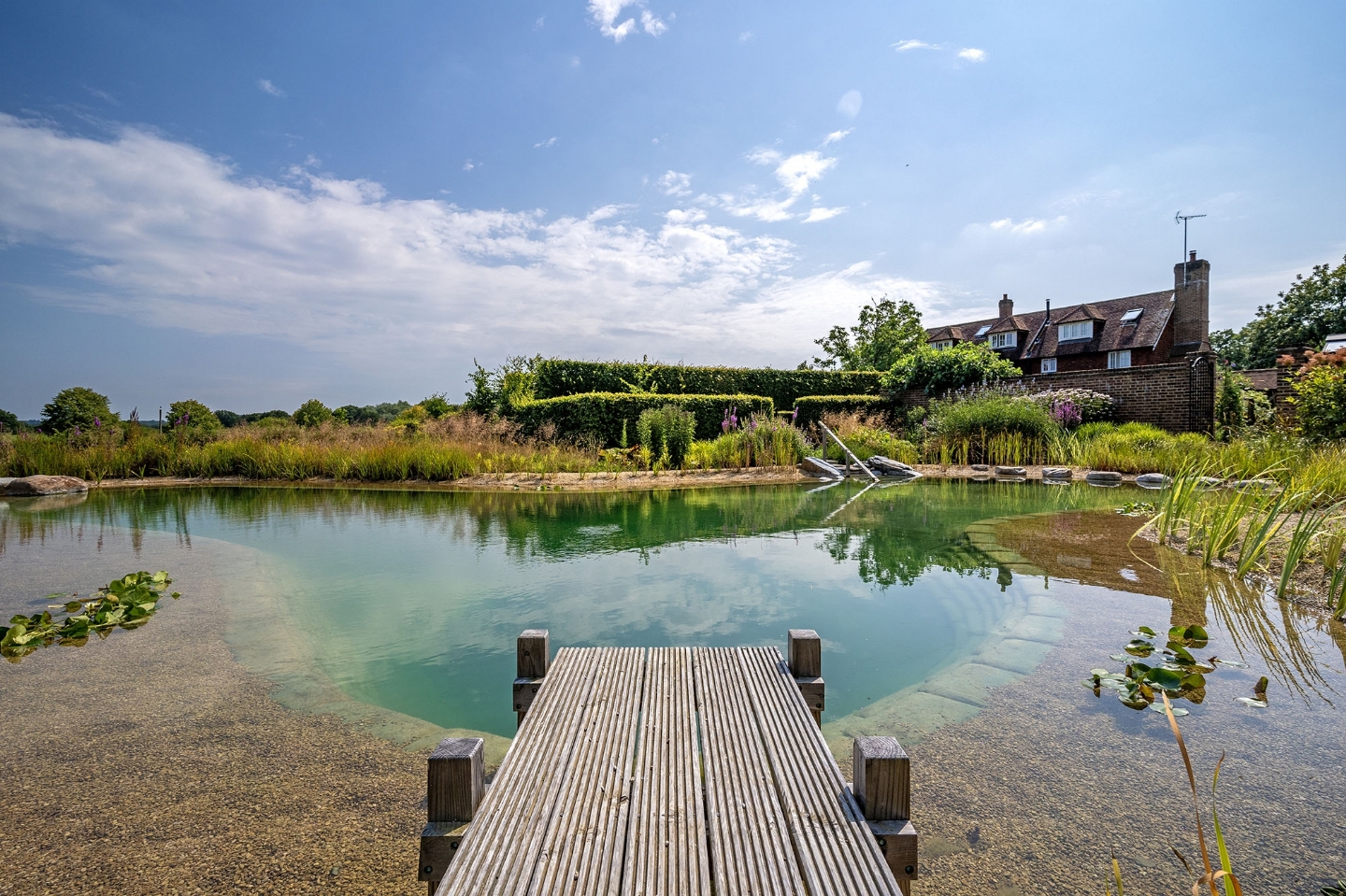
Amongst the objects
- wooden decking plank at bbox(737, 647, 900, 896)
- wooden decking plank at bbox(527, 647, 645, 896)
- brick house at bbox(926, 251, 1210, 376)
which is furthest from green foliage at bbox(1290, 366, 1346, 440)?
brick house at bbox(926, 251, 1210, 376)

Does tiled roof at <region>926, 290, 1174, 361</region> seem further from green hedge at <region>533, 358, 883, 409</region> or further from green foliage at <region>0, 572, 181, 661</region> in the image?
green foliage at <region>0, 572, 181, 661</region>

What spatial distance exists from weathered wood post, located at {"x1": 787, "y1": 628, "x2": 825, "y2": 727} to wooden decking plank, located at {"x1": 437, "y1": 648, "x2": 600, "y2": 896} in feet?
2.37

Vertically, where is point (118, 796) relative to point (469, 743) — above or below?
below

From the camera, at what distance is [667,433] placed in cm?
1289

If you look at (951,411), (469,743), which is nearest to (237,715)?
(469,743)

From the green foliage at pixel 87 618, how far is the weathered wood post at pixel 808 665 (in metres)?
4.02

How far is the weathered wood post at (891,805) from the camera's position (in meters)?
1.42

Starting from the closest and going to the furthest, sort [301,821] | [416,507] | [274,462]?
[301,821] < [416,507] < [274,462]

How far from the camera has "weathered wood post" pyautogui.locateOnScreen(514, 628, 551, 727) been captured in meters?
2.19

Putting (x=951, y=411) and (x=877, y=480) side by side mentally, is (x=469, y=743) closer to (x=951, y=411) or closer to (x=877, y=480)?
(x=877, y=480)

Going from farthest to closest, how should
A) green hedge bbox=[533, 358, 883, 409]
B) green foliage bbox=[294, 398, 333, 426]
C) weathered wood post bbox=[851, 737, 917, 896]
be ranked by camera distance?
green foliage bbox=[294, 398, 333, 426] → green hedge bbox=[533, 358, 883, 409] → weathered wood post bbox=[851, 737, 917, 896]

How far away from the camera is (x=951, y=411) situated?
44.9 feet

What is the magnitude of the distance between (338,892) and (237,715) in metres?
1.40

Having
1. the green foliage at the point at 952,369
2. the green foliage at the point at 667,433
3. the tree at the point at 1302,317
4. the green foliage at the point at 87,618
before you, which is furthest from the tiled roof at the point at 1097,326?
the green foliage at the point at 87,618
